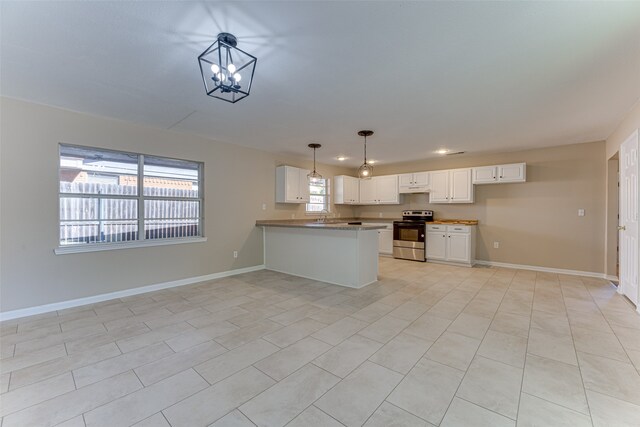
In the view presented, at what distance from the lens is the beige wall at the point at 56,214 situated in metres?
3.01

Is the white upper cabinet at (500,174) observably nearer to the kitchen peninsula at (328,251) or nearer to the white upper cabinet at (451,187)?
the white upper cabinet at (451,187)

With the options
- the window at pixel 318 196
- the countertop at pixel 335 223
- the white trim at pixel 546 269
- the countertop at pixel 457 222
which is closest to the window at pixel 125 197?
the countertop at pixel 335 223

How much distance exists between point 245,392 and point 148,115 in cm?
352

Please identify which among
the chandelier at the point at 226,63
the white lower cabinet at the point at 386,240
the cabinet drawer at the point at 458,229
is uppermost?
the chandelier at the point at 226,63

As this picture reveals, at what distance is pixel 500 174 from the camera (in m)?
5.46

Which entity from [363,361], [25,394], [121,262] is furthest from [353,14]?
[121,262]

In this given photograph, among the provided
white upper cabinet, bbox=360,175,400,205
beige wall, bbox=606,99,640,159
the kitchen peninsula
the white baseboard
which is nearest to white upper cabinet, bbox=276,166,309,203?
the kitchen peninsula

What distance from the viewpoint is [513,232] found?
218 inches

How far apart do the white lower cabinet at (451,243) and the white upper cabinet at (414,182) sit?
0.97 metres

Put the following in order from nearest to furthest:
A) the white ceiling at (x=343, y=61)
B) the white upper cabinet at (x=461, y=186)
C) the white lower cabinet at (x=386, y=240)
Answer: the white ceiling at (x=343, y=61) → the white upper cabinet at (x=461, y=186) → the white lower cabinet at (x=386, y=240)

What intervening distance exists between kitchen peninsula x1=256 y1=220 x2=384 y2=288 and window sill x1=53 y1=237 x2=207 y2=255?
4.56ft

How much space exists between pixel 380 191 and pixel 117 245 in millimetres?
5738

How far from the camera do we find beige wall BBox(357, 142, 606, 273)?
478 centimetres

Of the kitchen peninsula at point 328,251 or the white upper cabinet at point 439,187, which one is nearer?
the kitchen peninsula at point 328,251
